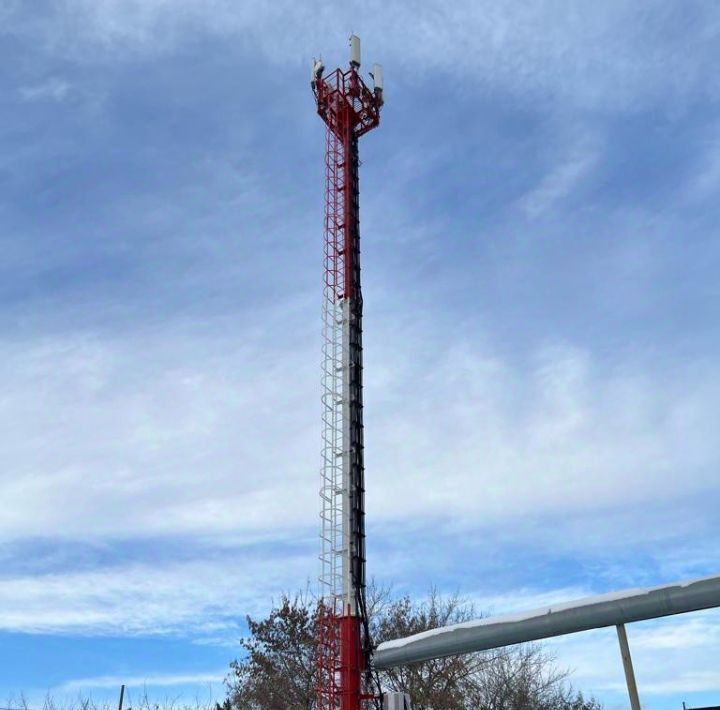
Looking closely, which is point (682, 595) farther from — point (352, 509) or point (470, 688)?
point (470, 688)

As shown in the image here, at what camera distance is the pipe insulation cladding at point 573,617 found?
53.6ft

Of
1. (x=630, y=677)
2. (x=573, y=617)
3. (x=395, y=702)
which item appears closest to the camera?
(x=630, y=677)

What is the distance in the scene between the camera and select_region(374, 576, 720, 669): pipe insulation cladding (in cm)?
1633

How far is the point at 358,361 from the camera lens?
35188 mm

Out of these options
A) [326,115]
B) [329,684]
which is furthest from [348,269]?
[329,684]

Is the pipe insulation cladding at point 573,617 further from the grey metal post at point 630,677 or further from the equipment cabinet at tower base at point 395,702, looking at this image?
the equipment cabinet at tower base at point 395,702

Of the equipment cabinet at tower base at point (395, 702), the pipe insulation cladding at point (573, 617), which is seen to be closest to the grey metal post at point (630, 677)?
the pipe insulation cladding at point (573, 617)

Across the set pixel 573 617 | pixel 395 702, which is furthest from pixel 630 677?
pixel 395 702

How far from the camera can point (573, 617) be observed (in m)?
17.9

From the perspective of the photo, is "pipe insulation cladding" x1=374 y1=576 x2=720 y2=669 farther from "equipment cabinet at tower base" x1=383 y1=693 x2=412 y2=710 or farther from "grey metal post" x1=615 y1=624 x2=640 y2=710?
"equipment cabinet at tower base" x1=383 y1=693 x2=412 y2=710

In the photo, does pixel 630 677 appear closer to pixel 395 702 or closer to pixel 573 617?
pixel 573 617

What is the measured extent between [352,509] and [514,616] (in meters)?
13.6

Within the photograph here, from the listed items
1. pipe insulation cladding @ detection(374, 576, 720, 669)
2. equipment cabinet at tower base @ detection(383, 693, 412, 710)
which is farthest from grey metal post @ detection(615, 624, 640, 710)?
equipment cabinet at tower base @ detection(383, 693, 412, 710)

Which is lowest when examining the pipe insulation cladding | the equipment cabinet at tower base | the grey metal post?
the grey metal post
